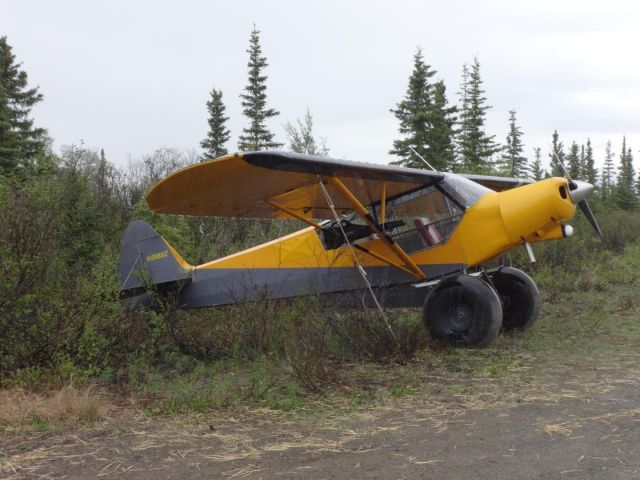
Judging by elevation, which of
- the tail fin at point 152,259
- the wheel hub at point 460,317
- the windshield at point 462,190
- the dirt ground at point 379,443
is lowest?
the dirt ground at point 379,443

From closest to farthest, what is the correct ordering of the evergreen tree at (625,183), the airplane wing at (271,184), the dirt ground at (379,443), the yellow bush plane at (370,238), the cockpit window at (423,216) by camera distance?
the dirt ground at (379,443) → the airplane wing at (271,184) → the yellow bush plane at (370,238) → the cockpit window at (423,216) → the evergreen tree at (625,183)

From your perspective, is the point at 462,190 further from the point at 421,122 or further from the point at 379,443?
the point at 421,122

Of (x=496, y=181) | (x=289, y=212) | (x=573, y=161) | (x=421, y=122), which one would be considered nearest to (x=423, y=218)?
(x=289, y=212)

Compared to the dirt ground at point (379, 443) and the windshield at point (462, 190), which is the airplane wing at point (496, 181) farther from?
the dirt ground at point (379, 443)

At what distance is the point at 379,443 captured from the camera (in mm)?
3682

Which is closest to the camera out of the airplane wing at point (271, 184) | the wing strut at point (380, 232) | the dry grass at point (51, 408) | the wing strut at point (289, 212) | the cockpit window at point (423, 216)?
the dry grass at point (51, 408)

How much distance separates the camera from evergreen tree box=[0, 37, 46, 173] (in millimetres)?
28719

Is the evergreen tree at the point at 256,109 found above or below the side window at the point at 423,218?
above

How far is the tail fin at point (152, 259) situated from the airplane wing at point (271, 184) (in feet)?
3.58

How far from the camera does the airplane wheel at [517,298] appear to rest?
313 inches

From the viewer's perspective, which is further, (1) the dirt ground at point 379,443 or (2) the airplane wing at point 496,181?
(2) the airplane wing at point 496,181

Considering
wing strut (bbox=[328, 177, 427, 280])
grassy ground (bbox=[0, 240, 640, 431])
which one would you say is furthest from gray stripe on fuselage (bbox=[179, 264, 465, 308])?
grassy ground (bbox=[0, 240, 640, 431])

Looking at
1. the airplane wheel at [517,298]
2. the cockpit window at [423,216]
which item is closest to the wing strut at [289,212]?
the cockpit window at [423,216]

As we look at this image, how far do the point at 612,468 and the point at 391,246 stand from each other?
4.61 meters
